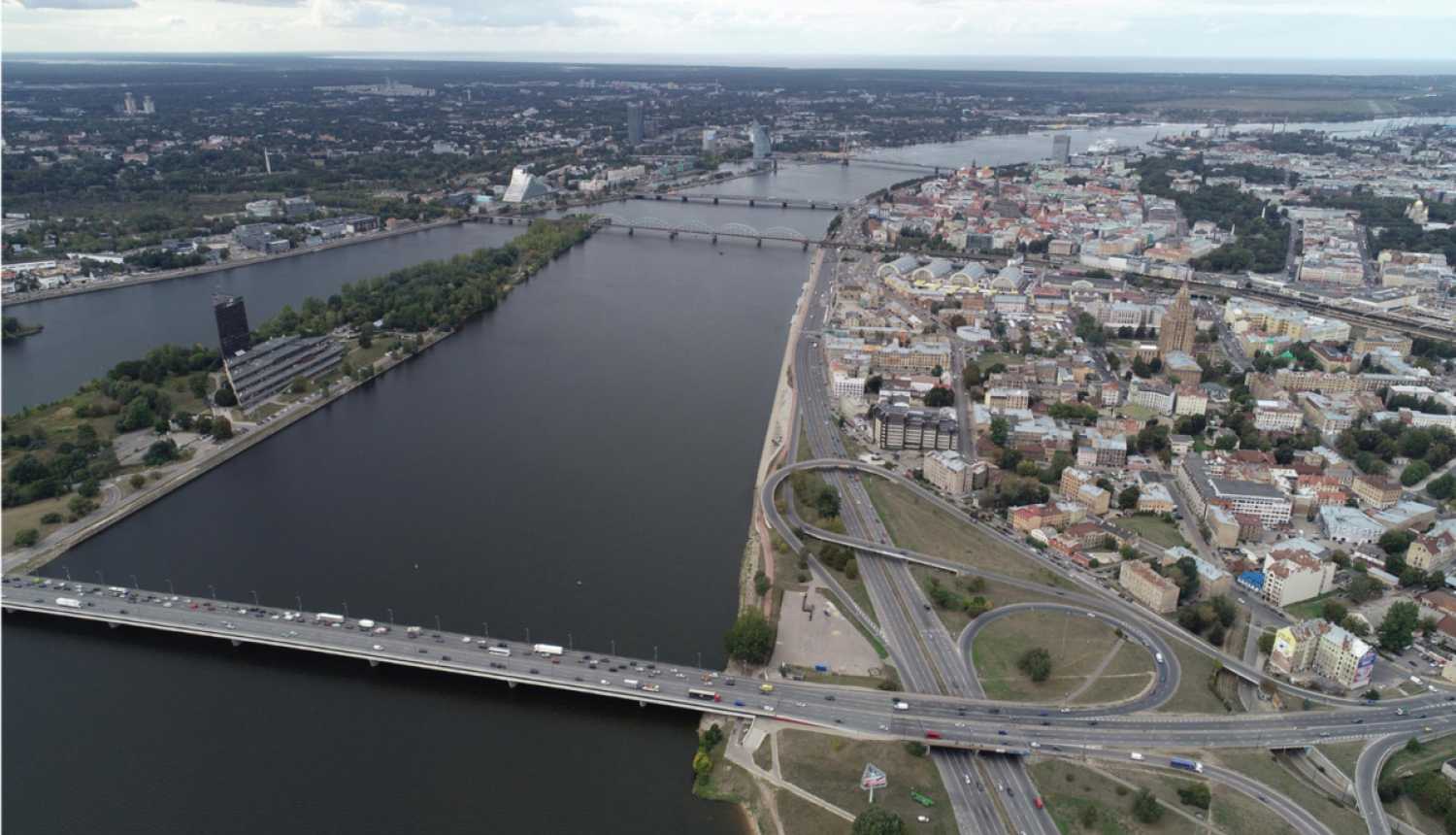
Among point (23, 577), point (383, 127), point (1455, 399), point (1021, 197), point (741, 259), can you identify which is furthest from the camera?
point (383, 127)

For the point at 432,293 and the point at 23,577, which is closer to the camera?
the point at 23,577

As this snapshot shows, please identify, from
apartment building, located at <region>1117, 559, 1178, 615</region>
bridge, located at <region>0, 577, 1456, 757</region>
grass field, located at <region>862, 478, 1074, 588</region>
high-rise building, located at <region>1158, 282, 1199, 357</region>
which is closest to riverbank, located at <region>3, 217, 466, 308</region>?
bridge, located at <region>0, 577, 1456, 757</region>

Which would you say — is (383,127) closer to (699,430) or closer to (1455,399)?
(699,430)

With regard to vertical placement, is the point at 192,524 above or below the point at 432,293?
below

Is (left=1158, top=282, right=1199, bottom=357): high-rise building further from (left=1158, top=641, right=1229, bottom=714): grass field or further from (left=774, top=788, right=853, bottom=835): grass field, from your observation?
(left=774, top=788, right=853, bottom=835): grass field

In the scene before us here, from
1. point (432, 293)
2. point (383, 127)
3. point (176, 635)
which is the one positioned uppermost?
point (383, 127)

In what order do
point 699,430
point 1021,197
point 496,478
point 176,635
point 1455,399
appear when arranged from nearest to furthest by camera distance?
point 176,635
point 496,478
point 699,430
point 1455,399
point 1021,197

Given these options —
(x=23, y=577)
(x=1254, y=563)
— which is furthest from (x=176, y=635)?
(x=1254, y=563)
